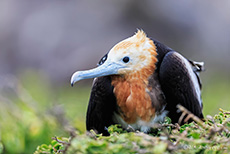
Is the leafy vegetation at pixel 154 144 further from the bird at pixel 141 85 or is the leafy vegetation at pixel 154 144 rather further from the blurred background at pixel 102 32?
the blurred background at pixel 102 32

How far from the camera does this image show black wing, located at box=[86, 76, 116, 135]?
237cm

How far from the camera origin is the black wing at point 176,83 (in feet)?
7.54

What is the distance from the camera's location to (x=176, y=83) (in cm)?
232

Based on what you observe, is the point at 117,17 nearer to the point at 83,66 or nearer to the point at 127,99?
the point at 83,66

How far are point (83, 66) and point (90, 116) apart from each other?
4.62 m

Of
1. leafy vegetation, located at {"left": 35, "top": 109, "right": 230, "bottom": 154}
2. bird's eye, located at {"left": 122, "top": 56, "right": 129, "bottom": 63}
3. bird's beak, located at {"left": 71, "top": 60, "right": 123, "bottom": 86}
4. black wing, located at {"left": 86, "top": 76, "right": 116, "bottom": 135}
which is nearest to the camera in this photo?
leafy vegetation, located at {"left": 35, "top": 109, "right": 230, "bottom": 154}

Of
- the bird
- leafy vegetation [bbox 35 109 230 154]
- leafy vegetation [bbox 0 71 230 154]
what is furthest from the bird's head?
leafy vegetation [bbox 35 109 230 154]

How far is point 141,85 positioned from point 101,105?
0.95 feet

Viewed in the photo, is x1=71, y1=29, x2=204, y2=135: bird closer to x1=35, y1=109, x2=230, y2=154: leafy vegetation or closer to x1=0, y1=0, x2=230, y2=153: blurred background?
x1=35, y1=109, x2=230, y2=154: leafy vegetation

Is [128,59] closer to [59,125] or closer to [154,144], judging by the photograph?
[59,125]

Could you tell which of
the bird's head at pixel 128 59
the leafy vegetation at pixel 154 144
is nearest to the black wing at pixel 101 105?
the bird's head at pixel 128 59

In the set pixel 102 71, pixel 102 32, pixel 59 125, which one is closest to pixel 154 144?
pixel 102 71

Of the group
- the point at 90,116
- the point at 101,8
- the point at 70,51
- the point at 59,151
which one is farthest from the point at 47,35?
the point at 59,151

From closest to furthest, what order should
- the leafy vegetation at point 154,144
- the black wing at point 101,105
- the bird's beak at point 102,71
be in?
1. the leafy vegetation at point 154,144
2. the bird's beak at point 102,71
3. the black wing at point 101,105
